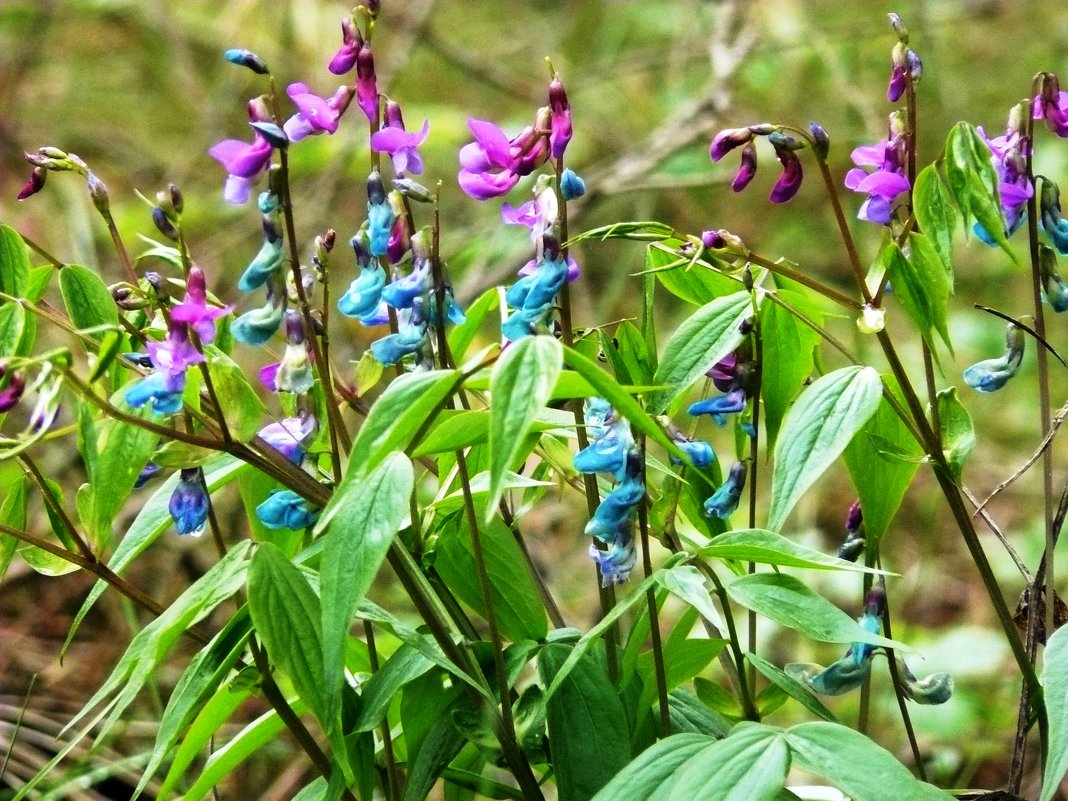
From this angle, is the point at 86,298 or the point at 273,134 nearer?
the point at 273,134

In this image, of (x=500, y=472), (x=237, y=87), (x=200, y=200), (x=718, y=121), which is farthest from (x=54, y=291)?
(x=500, y=472)

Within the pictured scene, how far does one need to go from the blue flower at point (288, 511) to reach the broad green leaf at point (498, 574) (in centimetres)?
13

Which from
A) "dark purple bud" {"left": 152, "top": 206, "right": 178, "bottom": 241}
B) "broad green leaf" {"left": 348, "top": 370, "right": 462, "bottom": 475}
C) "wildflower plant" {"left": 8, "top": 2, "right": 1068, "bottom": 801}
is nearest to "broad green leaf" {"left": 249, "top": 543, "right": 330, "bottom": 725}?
"wildflower plant" {"left": 8, "top": 2, "right": 1068, "bottom": 801}

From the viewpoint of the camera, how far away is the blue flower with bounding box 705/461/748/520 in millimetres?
1043

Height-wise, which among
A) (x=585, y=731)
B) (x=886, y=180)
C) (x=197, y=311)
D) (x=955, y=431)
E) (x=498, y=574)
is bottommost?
(x=585, y=731)

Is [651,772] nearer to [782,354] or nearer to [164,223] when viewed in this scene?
[782,354]

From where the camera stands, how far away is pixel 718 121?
10.4 feet

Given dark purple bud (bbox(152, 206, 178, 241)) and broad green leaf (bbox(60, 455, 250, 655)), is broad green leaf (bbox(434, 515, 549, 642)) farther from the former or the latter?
dark purple bud (bbox(152, 206, 178, 241))

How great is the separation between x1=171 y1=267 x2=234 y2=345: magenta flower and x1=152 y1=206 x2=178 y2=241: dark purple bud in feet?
0.09

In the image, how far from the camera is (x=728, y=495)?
1043mm

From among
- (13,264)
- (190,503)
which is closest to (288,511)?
(190,503)

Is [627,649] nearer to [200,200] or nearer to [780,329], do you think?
[780,329]

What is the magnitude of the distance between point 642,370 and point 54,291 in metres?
2.71

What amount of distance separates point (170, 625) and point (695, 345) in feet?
1.42
